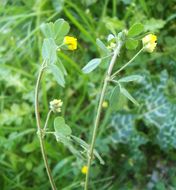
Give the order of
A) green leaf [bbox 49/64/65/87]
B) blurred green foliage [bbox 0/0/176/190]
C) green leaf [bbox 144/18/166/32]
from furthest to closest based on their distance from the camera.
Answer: green leaf [bbox 144/18/166/32]
blurred green foliage [bbox 0/0/176/190]
green leaf [bbox 49/64/65/87]

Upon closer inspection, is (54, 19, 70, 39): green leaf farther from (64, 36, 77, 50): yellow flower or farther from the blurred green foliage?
the blurred green foliage

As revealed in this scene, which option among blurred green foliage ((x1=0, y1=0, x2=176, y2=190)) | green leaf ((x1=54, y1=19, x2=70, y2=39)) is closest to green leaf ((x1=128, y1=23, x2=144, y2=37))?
green leaf ((x1=54, y1=19, x2=70, y2=39))

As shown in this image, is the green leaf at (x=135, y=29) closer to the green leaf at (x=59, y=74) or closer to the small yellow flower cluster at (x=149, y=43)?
the small yellow flower cluster at (x=149, y=43)

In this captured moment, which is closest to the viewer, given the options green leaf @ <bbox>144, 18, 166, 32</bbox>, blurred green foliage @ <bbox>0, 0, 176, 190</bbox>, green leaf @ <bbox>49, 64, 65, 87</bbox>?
green leaf @ <bbox>49, 64, 65, 87</bbox>

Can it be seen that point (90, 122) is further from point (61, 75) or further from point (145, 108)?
point (61, 75)

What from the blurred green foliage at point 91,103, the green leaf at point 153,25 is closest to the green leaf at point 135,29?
the blurred green foliage at point 91,103

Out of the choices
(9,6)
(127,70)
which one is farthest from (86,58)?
(9,6)

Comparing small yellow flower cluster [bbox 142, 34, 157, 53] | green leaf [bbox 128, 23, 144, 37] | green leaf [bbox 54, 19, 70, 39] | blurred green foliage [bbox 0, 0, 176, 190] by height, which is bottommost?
blurred green foliage [bbox 0, 0, 176, 190]
